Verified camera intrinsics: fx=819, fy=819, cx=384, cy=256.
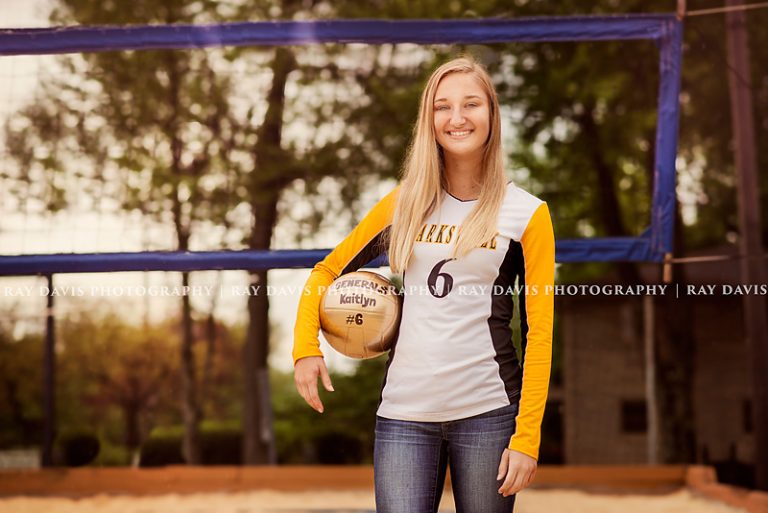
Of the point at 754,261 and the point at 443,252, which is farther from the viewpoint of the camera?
the point at 754,261

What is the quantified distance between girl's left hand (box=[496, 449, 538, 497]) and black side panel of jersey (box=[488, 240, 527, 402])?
0.48 feet

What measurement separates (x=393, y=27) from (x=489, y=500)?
2.86 m

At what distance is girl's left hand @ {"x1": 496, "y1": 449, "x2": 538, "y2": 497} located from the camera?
198 centimetres

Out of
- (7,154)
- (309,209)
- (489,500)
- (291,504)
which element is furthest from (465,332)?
(7,154)

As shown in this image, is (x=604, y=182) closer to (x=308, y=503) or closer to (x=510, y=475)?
(x=308, y=503)

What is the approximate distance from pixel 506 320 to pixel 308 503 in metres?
4.61

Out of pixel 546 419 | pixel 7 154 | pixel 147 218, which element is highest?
pixel 7 154

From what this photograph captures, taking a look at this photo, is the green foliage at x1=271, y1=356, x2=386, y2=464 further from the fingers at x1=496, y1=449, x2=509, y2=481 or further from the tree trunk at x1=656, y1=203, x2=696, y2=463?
the fingers at x1=496, y1=449, x2=509, y2=481

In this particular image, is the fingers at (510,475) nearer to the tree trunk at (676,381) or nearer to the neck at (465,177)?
the neck at (465,177)

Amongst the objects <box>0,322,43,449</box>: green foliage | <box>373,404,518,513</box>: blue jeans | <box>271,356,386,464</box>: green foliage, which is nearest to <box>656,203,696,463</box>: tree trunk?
<box>271,356,386,464</box>: green foliage

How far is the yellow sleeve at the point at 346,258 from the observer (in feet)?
7.47

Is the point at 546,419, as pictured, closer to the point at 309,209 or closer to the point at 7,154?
the point at 309,209

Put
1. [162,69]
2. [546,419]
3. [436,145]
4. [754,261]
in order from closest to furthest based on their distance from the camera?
[436,145] < [754,261] < [162,69] < [546,419]

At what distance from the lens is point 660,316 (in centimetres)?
1107
